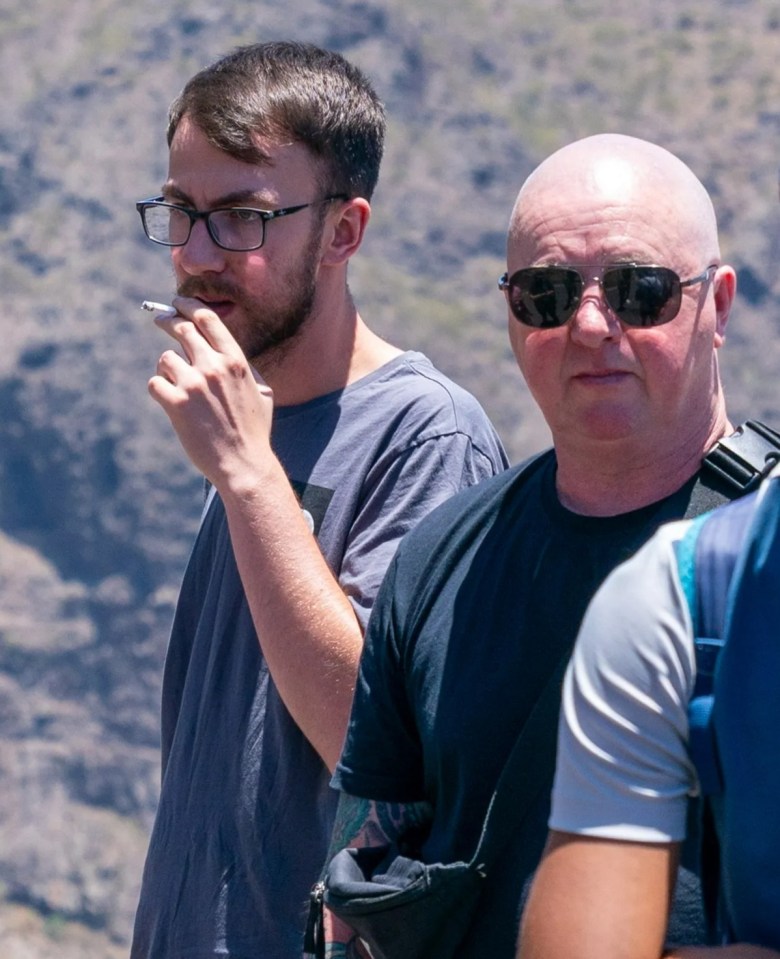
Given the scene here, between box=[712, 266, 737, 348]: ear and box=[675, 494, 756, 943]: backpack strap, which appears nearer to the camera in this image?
box=[675, 494, 756, 943]: backpack strap

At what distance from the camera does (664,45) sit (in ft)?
330

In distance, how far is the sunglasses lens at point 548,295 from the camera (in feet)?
6.14

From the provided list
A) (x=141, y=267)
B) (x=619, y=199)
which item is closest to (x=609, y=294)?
(x=619, y=199)

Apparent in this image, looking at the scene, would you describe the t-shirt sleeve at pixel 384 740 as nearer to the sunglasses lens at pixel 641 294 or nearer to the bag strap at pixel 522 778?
the bag strap at pixel 522 778

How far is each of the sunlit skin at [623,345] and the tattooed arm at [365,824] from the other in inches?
16.3

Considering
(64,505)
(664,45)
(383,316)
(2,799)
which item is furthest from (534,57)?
(2,799)

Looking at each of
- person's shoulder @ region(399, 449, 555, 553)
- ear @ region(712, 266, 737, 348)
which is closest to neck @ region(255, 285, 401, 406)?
person's shoulder @ region(399, 449, 555, 553)

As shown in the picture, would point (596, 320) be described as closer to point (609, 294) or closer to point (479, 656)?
point (609, 294)

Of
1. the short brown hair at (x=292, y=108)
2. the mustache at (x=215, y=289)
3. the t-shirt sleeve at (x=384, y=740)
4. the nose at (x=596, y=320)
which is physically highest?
the short brown hair at (x=292, y=108)

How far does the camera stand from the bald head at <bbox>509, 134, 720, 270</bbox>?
6.13ft

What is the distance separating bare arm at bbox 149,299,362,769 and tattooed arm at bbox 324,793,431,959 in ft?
1.14

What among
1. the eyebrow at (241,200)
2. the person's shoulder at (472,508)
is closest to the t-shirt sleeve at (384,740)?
the person's shoulder at (472,508)

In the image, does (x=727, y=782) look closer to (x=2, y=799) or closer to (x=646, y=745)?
(x=646, y=745)

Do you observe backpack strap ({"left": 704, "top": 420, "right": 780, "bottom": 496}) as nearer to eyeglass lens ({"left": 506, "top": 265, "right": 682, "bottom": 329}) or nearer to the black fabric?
the black fabric
